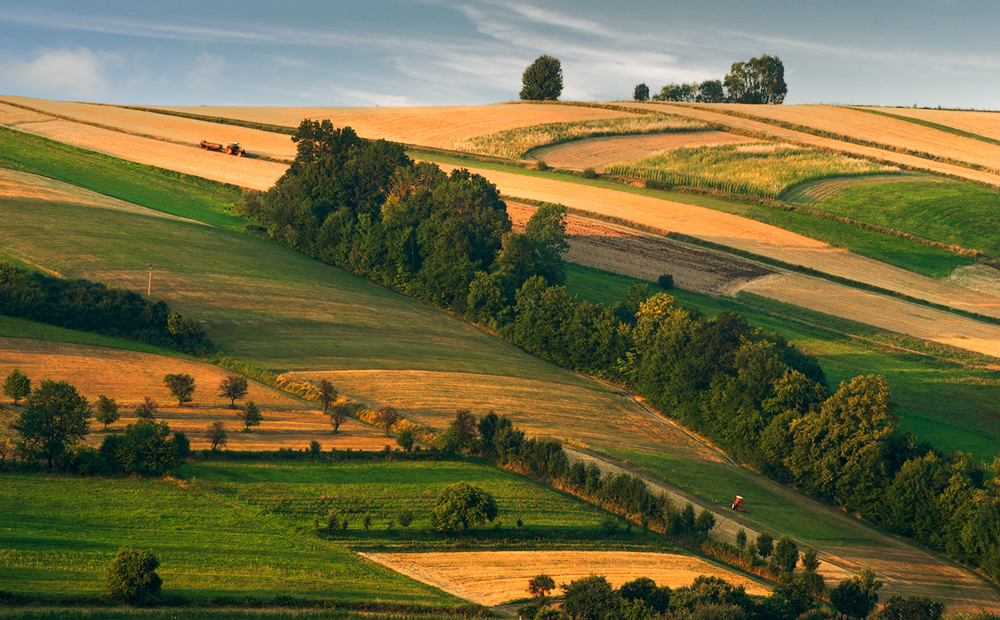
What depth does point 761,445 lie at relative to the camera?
210ft

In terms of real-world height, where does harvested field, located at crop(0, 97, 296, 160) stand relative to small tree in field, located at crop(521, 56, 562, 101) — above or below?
below

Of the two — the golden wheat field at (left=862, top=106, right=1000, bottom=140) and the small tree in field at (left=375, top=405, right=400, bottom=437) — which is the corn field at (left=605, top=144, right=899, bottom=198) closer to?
the golden wheat field at (left=862, top=106, right=1000, bottom=140)

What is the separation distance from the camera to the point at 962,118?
15588 cm

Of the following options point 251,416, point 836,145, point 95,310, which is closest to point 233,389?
point 251,416

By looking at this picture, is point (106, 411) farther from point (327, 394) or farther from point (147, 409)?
point (327, 394)

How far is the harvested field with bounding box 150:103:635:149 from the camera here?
Result: 155 metres

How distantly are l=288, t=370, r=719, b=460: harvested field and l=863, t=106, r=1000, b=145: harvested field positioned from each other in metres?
112

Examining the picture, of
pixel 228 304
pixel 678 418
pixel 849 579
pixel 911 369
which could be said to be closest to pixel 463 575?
pixel 849 579

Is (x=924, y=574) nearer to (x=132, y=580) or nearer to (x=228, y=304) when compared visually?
(x=132, y=580)

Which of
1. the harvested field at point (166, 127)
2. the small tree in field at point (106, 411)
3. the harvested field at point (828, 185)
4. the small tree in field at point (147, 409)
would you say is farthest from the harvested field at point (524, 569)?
the harvested field at point (166, 127)

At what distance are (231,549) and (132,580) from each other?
6.77 m

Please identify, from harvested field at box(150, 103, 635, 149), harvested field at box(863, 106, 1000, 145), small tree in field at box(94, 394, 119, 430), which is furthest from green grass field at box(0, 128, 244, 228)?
harvested field at box(863, 106, 1000, 145)

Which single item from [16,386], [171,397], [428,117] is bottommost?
[171,397]

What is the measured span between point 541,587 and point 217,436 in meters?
22.8
